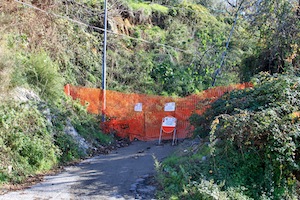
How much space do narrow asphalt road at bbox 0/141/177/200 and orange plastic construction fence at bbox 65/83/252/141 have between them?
5.66 metres

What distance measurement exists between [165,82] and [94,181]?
17.1 meters

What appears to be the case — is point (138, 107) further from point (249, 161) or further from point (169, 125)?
point (249, 161)

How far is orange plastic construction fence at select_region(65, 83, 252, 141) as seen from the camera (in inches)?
638

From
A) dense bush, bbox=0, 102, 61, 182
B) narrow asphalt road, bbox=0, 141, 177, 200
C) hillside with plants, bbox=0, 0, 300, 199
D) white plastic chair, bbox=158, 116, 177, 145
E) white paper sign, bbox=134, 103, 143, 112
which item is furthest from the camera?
white paper sign, bbox=134, 103, 143, 112

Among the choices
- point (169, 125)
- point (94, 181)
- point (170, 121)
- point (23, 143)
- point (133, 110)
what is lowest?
point (133, 110)

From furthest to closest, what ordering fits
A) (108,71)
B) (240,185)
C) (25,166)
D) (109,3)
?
1. (109,3)
2. (108,71)
3. (25,166)
4. (240,185)

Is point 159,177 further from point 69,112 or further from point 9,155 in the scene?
point 69,112

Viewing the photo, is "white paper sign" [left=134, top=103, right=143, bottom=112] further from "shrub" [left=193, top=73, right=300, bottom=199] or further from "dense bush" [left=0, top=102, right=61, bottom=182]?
"shrub" [left=193, top=73, right=300, bottom=199]

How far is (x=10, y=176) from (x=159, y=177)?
3.30m

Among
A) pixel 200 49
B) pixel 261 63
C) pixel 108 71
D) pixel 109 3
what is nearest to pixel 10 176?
pixel 261 63

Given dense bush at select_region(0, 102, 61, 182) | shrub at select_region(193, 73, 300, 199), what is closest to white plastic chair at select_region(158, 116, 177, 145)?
dense bush at select_region(0, 102, 61, 182)

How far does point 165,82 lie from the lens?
79.8 feet

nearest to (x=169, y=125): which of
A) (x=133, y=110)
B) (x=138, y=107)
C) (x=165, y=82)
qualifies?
(x=138, y=107)

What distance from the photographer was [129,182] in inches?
300
